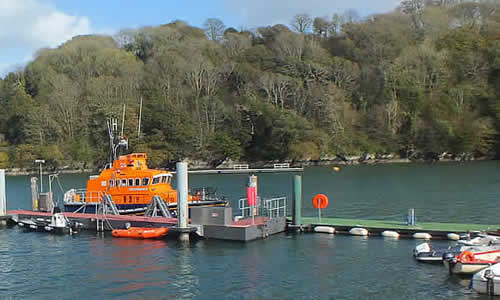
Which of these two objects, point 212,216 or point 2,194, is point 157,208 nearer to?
point 212,216

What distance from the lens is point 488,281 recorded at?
16.7 metres

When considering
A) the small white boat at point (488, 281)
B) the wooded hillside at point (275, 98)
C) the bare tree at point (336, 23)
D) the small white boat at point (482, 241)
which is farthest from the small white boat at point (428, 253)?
the bare tree at point (336, 23)

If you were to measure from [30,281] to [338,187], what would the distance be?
120ft

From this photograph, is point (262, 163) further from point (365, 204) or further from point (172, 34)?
point (365, 204)

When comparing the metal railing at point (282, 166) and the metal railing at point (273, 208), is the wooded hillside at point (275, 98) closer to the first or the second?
the metal railing at point (282, 166)

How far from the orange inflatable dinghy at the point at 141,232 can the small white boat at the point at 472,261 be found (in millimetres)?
13110

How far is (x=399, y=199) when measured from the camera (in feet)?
139

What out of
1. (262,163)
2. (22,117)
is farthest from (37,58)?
(262,163)

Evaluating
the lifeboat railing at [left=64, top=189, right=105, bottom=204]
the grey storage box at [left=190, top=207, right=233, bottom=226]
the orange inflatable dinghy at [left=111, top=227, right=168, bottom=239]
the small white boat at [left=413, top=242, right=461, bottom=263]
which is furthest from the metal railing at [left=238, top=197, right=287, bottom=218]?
the lifeboat railing at [left=64, top=189, right=105, bottom=204]

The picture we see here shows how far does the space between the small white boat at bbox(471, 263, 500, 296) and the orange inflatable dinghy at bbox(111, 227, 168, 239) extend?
14.2 m

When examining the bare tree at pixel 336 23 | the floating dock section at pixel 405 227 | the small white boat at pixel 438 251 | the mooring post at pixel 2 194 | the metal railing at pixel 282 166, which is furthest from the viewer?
the bare tree at pixel 336 23

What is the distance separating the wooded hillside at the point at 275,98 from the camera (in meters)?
91.4

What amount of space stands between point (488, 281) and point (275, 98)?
82.8 m

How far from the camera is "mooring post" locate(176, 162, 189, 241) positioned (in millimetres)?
24516
